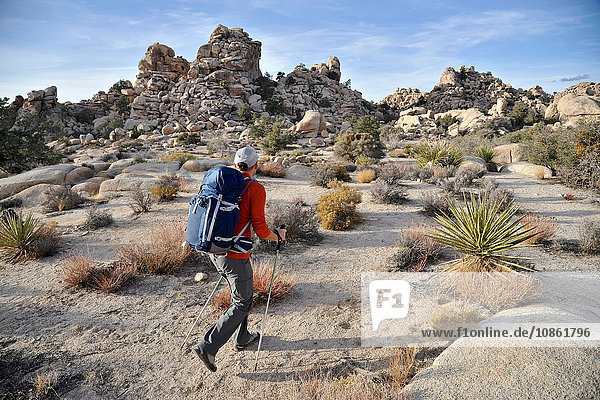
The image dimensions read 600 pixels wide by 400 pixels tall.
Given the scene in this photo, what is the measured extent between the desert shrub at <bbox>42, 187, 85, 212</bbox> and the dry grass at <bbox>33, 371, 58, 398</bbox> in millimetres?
9137

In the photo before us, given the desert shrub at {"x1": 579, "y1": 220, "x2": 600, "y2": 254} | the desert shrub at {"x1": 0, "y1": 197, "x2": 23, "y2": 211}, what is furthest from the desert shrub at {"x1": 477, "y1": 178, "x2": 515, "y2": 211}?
the desert shrub at {"x1": 0, "y1": 197, "x2": 23, "y2": 211}

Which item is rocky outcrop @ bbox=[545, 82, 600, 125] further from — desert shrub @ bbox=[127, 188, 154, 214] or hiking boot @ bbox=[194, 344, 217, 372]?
hiking boot @ bbox=[194, 344, 217, 372]

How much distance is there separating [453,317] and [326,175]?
9910 millimetres

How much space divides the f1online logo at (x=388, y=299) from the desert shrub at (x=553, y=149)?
12.1 metres

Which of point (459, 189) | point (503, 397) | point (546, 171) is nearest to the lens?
point (503, 397)

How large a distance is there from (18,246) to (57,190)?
5.25 meters

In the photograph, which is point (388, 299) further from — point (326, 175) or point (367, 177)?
point (367, 177)

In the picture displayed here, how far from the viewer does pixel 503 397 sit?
2.55m

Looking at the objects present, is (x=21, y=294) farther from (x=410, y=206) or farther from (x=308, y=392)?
(x=410, y=206)

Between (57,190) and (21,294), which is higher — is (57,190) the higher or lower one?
the higher one

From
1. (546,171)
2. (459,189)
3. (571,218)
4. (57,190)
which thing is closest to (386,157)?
(546,171)

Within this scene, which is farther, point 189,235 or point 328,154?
point 328,154

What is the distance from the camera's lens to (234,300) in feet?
11.2

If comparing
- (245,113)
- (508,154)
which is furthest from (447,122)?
(508,154)
